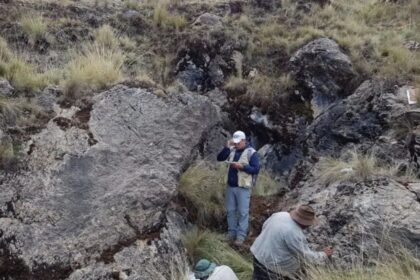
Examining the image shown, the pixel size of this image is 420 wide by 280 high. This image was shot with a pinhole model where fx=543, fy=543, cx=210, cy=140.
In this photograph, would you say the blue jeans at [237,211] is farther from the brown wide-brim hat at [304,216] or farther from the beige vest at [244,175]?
the brown wide-brim hat at [304,216]

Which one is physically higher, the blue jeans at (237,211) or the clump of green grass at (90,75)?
the clump of green grass at (90,75)

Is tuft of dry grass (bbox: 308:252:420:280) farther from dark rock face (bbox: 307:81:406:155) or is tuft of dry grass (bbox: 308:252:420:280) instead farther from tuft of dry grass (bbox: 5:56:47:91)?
tuft of dry grass (bbox: 5:56:47:91)

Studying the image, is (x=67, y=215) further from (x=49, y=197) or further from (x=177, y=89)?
(x=177, y=89)

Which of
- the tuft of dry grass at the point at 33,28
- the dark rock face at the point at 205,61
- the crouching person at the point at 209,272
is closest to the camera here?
the crouching person at the point at 209,272

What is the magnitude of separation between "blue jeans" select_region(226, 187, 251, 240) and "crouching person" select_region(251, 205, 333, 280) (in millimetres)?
2176

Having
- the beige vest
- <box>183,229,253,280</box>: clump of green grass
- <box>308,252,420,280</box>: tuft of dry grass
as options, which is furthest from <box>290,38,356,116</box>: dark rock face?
<box>308,252,420,280</box>: tuft of dry grass

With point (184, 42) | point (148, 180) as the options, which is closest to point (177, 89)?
point (148, 180)

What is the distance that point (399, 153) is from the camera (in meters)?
9.80

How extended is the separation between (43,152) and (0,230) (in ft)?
4.64

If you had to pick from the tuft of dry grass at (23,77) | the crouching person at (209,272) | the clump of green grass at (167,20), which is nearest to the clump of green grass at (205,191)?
the crouching person at (209,272)

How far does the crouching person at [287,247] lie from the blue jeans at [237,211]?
2.18m

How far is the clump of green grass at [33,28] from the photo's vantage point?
13279 mm

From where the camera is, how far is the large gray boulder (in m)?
7.00

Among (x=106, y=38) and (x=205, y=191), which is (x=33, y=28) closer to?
(x=106, y=38)
